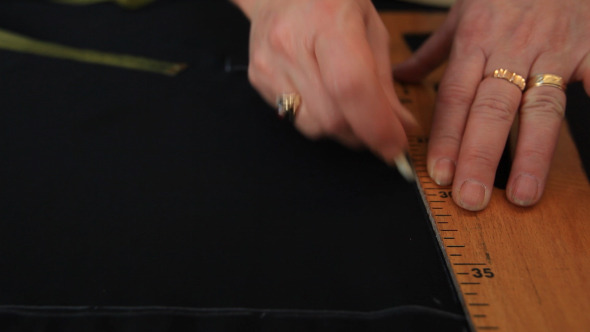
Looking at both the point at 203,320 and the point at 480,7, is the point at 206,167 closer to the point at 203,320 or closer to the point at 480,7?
the point at 203,320

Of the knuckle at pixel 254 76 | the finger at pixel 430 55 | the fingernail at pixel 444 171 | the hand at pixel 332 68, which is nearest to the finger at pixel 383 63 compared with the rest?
the hand at pixel 332 68

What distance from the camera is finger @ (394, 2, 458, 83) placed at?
38.2 inches

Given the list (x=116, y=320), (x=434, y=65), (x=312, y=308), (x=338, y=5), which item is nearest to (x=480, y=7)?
(x=434, y=65)

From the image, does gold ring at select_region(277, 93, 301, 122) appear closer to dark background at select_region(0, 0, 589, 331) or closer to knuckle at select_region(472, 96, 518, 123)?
dark background at select_region(0, 0, 589, 331)

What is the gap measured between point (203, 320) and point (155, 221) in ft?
0.63

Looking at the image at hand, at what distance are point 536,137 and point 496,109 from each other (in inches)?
3.2

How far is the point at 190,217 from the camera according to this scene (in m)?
0.69

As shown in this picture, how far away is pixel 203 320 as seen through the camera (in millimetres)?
564

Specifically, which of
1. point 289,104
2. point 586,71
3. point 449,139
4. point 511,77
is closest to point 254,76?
point 289,104

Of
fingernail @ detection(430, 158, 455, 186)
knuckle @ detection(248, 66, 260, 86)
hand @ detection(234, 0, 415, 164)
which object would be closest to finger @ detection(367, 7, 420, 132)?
hand @ detection(234, 0, 415, 164)

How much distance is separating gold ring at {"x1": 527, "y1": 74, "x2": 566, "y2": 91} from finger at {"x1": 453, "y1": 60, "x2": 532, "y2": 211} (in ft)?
0.07

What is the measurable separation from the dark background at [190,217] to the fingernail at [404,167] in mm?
16

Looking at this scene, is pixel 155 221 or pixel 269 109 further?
pixel 269 109

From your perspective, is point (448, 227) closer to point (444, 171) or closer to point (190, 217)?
point (444, 171)
